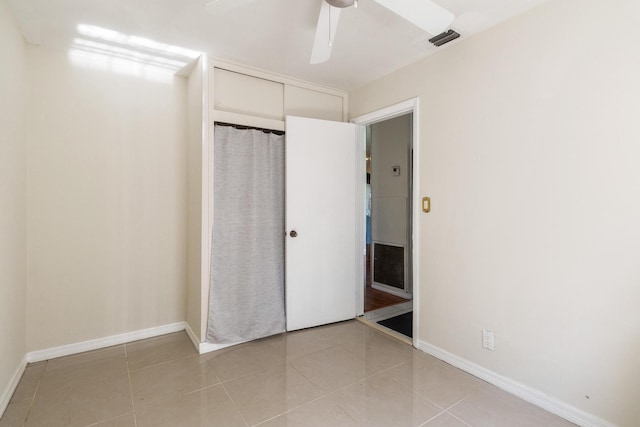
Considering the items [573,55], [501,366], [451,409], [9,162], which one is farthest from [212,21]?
[501,366]

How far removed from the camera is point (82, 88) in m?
2.51

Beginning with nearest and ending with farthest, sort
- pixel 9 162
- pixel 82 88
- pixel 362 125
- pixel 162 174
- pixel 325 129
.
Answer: pixel 9 162 < pixel 82 88 < pixel 162 174 < pixel 325 129 < pixel 362 125

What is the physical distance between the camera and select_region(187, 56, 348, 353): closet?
2.53 m

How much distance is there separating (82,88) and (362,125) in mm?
2559

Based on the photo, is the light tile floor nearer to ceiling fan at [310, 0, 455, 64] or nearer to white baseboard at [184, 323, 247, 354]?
white baseboard at [184, 323, 247, 354]

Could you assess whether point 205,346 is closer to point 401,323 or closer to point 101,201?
point 101,201

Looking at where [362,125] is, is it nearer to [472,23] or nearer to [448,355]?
[472,23]

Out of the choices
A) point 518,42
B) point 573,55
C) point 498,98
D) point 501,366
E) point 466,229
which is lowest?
point 501,366

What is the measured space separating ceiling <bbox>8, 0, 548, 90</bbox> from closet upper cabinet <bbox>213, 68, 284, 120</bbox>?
0.51ft

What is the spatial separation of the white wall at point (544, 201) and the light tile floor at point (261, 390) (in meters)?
0.32

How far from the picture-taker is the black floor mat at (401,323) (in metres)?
3.00

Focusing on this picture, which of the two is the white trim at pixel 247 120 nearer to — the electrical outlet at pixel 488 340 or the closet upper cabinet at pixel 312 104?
the closet upper cabinet at pixel 312 104

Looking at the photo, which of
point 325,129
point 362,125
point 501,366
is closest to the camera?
point 501,366

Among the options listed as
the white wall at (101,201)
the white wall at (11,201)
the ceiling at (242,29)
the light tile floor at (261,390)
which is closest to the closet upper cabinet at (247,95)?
the ceiling at (242,29)
